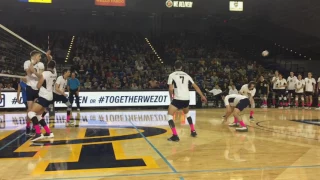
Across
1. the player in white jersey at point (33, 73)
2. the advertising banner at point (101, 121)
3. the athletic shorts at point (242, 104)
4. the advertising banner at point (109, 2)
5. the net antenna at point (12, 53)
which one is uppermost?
the advertising banner at point (109, 2)

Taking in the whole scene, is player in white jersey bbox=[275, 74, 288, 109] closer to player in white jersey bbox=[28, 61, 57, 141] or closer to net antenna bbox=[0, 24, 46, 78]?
A: net antenna bbox=[0, 24, 46, 78]

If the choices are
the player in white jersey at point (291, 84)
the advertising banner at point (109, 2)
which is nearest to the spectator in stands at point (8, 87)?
the advertising banner at point (109, 2)

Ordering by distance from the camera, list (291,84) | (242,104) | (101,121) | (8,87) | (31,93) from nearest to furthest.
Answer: (31,93) < (242,104) < (101,121) < (8,87) < (291,84)

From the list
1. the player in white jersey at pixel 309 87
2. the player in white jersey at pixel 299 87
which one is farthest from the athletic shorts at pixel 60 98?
the player in white jersey at pixel 309 87

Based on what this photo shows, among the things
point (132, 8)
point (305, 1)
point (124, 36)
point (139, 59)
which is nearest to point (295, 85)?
point (305, 1)

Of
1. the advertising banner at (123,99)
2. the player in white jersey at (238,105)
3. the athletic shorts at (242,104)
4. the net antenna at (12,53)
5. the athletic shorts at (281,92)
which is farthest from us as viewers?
the athletic shorts at (281,92)

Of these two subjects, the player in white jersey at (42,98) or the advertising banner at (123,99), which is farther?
the advertising banner at (123,99)

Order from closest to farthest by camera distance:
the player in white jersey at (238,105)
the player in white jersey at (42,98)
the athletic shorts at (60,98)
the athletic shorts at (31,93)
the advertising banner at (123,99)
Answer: the player in white jersey at (42,98) → the athletic shorts at (31,93) → the player in white jersey at (238,105) → the athletic shorts at (60,98) → the advertising banner at (123,99)

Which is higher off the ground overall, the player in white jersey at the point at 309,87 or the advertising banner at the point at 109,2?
the advertising banner at the point at 109,2

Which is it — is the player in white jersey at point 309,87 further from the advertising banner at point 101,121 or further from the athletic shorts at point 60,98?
the athletic shorts at point 60,98

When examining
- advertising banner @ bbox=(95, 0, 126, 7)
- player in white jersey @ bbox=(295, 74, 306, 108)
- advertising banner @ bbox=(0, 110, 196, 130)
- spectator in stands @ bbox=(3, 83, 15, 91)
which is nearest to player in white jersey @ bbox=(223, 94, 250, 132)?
advertising banner @ bbox=(0, 110, 196, 130)

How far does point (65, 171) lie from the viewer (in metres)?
4.35

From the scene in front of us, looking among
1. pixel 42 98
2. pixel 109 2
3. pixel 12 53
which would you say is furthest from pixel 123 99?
pixel 42 98

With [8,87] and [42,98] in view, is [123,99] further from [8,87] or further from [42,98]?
[42,98]
